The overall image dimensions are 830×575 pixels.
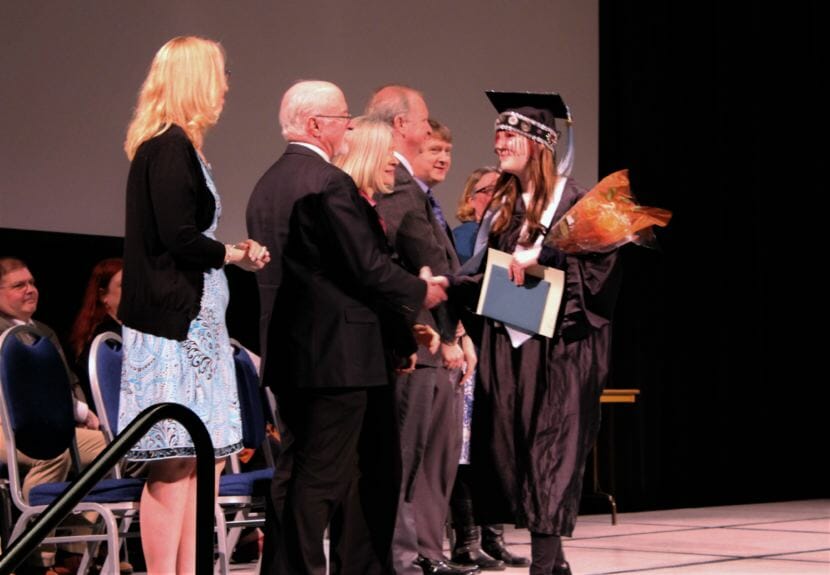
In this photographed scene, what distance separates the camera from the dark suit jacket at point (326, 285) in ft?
10.7

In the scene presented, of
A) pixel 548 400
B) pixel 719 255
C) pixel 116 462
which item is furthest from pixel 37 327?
pixel 719 255

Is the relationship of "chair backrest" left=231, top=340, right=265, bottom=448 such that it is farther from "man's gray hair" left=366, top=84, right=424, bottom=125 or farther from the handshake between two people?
"man's gray hair" left=366, top=84, right=424, bottom=125

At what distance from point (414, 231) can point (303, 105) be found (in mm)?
635

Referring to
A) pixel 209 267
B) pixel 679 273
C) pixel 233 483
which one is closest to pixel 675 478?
pixel 679 273

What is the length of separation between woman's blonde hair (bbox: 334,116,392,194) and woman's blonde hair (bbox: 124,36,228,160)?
1.98 feet

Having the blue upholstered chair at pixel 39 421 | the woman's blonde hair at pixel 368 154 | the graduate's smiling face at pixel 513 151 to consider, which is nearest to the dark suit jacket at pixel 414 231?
the woman's blonde hair at pixel 368 154

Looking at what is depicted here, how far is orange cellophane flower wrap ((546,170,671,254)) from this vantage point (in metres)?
3.79

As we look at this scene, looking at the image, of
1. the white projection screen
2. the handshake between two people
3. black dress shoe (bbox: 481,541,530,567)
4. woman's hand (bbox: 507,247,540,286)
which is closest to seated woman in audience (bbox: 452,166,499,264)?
the white projection screen

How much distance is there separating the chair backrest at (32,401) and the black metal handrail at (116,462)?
0.94m

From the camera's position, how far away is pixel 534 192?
4.04 meters

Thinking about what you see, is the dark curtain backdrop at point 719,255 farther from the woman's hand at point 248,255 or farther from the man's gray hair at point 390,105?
the woman's hand at point 248,255

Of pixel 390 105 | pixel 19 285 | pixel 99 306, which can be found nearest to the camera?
A: pixel 390 105

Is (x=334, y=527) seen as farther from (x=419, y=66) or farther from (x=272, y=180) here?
(x=419, y=66)

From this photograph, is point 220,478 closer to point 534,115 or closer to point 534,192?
point 534,192
